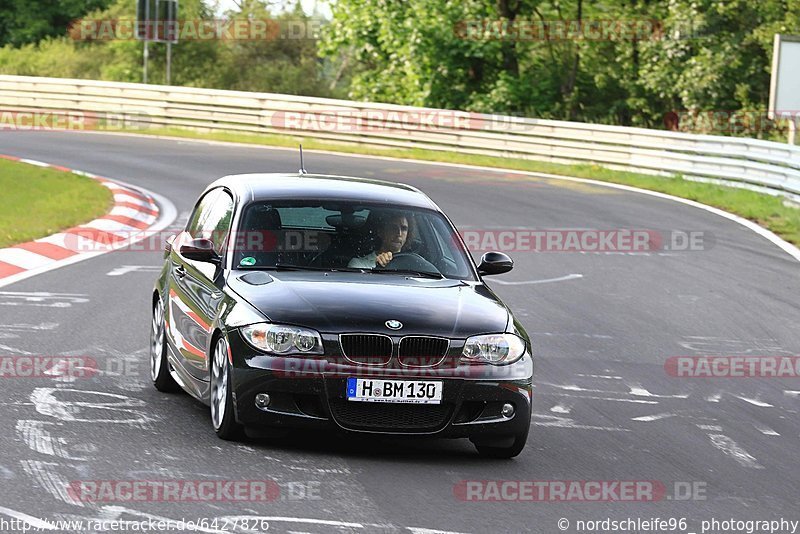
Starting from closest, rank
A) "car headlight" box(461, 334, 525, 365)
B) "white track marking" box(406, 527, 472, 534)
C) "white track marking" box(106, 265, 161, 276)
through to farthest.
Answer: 1. "white track marking" box(406, 527, 472, 534)
2. "car headlight" box(461, 334, 525, 365)
3. "white track marking" box(106, 265, 161, 276)

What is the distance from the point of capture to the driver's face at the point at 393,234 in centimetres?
886

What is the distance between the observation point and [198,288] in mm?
8867

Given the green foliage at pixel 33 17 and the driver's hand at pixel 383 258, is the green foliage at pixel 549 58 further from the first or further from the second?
the driver's hand at pixel 383 258

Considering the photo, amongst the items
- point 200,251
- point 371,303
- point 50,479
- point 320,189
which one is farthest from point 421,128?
point 50,479

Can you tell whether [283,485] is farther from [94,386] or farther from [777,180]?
[777,180]

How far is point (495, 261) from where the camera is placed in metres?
9.16

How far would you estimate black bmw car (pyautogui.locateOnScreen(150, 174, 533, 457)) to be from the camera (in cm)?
761

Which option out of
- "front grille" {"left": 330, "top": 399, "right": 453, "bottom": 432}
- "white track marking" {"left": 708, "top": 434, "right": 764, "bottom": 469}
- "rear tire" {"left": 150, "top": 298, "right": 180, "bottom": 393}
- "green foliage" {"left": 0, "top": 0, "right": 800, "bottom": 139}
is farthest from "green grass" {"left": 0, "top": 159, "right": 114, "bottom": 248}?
"green foliage" {"left": 0, "top": 0, "right": 800, "bottom": 139}

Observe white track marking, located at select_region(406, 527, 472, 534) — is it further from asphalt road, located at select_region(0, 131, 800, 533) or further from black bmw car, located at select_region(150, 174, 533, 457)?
black bmw car, located at select_region(150, 174, 533, 457)

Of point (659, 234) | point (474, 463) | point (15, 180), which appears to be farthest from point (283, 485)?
point (15, 180)

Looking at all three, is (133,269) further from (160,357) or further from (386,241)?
(386,241)

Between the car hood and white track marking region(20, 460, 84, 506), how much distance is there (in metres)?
1.38

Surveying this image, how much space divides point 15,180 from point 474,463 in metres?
17.1

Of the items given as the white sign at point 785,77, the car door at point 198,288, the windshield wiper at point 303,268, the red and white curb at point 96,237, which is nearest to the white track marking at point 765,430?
the windshield wiper at point 303,268
